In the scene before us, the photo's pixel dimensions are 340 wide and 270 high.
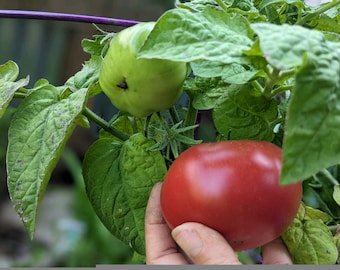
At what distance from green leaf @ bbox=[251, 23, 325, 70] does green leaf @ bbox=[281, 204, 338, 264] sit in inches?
7.1

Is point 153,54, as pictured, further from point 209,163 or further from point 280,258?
point 280,258

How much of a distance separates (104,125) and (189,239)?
130mm

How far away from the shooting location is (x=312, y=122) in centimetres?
30

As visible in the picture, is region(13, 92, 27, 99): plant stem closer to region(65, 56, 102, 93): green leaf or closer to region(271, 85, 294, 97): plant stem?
region(65, 56, 102, 93): green leaf

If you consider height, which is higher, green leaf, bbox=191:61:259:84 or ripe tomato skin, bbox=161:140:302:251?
green leaf, bbox=191:61:259:84

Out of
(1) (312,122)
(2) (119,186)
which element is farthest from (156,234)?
(1) (312,122)

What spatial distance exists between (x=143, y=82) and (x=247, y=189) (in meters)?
0.09

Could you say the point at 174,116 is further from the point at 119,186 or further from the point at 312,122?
the point at 312,122

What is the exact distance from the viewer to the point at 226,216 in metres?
0.38

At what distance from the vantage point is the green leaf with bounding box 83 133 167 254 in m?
0.46

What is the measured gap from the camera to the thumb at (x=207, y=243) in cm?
38

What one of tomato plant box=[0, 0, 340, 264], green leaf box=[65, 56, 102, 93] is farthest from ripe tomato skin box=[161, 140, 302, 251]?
green leaf box=[65, 56, 102, 93]

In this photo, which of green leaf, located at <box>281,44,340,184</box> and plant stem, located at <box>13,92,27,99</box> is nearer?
green leaf, located at <box>281,44,340,184</box>

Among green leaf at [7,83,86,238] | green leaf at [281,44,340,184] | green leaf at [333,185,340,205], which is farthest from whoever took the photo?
green leaf at [333,185,340,205]
